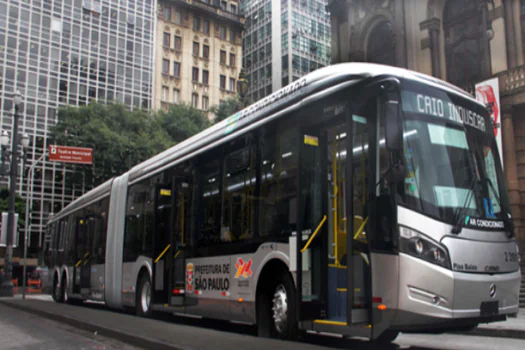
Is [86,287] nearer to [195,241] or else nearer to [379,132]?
[195,241]

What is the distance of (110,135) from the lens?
41594 mm

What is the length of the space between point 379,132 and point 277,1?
35.5 meters

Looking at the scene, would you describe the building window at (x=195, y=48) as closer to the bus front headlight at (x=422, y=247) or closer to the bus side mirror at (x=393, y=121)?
the bus side mirror at (x=393, y=121)

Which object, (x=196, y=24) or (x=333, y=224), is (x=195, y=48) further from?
(x=333, y=224)

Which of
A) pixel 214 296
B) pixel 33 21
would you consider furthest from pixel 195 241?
pixel 33 21

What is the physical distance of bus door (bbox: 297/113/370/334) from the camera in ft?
22.4

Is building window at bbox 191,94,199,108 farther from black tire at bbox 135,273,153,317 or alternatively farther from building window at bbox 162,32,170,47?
black tire at bbox 135,273,153,317

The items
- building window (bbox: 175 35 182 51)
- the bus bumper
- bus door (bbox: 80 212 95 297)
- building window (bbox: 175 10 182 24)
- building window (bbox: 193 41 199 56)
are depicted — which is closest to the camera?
the bus bumper

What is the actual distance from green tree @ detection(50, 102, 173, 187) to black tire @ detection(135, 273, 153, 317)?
1122 inches

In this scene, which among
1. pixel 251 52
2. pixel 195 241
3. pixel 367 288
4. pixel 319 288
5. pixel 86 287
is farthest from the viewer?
pixel 251 52

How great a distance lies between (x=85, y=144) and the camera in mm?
42281

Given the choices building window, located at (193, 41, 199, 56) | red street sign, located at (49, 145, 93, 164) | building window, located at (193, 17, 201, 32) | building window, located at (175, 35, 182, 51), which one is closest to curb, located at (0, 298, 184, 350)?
red street sign, located at (49, 145, 93, 164)

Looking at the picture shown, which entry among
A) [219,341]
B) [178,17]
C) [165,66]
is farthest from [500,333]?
[178,17]

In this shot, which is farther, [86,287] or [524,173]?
[524,173]
